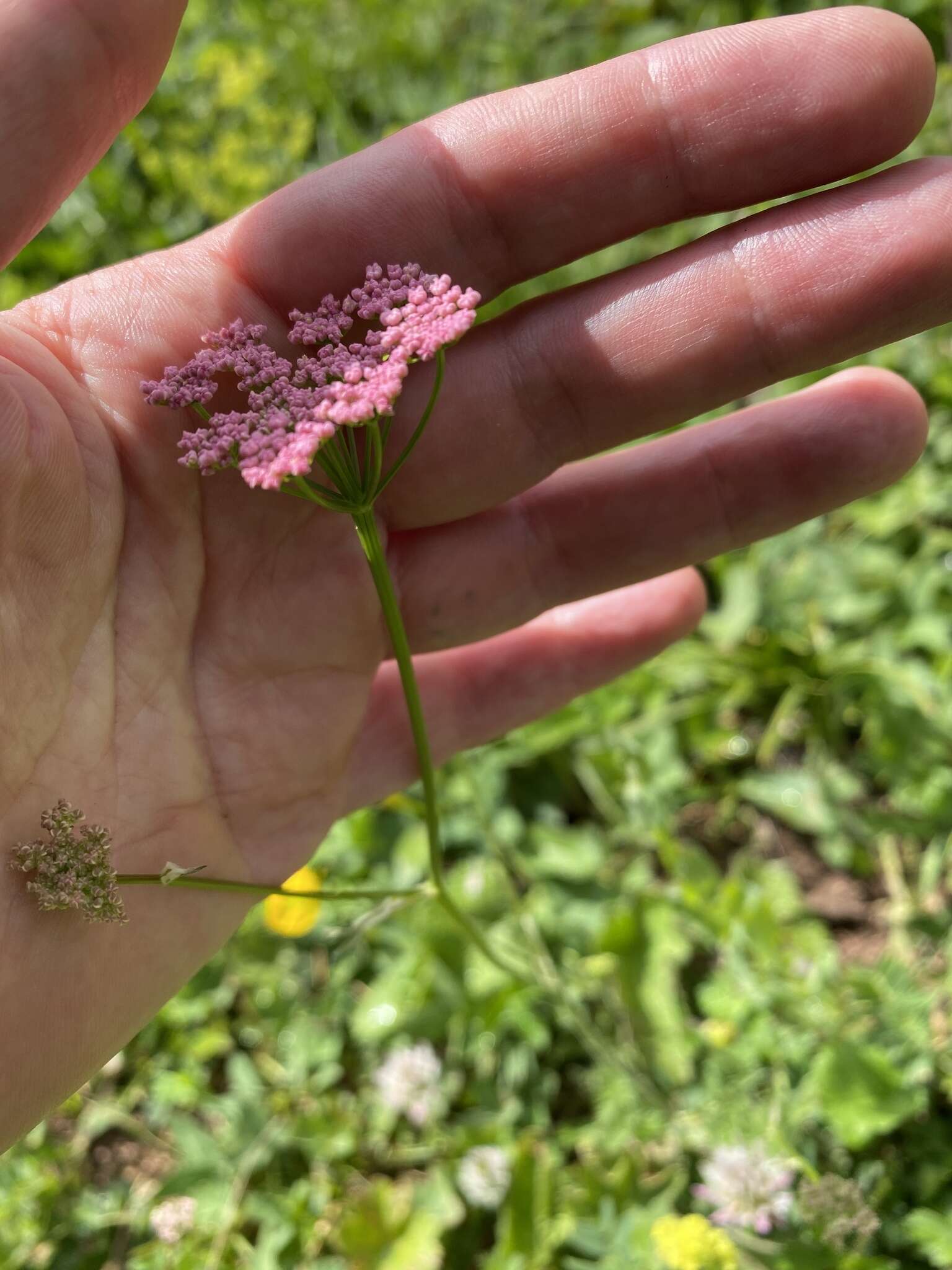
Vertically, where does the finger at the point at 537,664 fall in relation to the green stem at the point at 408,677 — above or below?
below

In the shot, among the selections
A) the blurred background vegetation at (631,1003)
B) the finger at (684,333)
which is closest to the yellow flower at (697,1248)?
the blurred background vegetation at (631,1003)

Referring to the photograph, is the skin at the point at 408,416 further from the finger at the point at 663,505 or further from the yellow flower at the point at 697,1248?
the yellow flower at the point at 697,1248

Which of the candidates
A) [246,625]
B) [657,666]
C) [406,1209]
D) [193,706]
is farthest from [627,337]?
[406,1209]

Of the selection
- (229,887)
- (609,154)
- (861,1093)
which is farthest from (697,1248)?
(609,154)

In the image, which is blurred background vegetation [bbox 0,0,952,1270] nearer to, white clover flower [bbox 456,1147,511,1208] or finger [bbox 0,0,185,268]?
white clover flower [bbox 456,1147,511,1208]

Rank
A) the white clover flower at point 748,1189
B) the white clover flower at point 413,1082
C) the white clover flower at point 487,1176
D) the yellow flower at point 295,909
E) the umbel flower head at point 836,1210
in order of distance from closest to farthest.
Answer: the umbel flower head at point 836,1210 → the white clover flower at point 748,1189 → the white clover flower at point 487,1176 → the white clover flower at point 413,1082 → the yellow flower at point 295,909

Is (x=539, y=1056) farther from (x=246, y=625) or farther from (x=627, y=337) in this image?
(x=627, y=337)

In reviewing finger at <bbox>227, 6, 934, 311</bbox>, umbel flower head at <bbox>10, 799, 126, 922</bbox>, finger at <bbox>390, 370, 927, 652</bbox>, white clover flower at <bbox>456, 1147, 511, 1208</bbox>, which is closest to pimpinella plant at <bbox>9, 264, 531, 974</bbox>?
umbel flower head at <bbox>10, 799, 126, 922</bbox>
